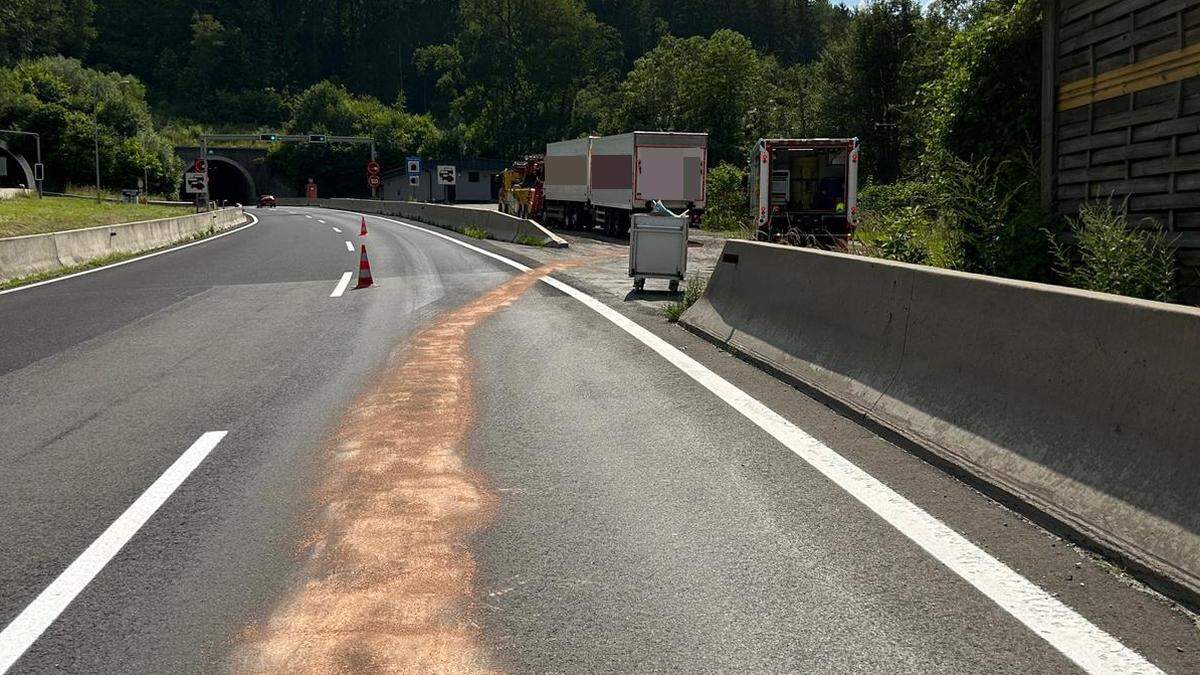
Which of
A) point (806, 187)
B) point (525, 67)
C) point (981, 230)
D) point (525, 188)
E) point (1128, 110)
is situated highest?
point (525, 67)

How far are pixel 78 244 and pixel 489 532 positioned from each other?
21.1 m

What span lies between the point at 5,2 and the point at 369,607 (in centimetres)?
16141

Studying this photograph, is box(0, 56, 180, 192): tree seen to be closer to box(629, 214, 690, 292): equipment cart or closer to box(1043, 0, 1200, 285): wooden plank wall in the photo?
box(629, 214, 690, 292): equipment cart

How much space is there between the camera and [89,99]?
96562 millimetres

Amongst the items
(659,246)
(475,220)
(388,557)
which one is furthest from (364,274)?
(475,220)

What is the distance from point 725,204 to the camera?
42094 millimetres

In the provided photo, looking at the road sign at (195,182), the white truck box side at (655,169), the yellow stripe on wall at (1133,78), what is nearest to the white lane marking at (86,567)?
the yellow stripe on wall at (1133,78)

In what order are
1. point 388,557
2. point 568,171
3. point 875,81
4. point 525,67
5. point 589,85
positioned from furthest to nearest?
point 589,85 < point 525,67 < point 875,81 < point 568,171 < point 388,557

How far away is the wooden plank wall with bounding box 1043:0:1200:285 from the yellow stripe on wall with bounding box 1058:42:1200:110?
1 centimetres

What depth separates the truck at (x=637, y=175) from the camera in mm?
33188

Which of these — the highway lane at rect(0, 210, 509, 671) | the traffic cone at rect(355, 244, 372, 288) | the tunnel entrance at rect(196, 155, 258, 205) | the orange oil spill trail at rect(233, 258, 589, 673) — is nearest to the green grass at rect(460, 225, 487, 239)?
the traffic cone at rect(355, 244, 372, 288)

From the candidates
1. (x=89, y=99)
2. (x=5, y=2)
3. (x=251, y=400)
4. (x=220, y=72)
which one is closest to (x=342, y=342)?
(x=251, y=400)

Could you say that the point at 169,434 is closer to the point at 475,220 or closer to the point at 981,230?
the point at 981,230

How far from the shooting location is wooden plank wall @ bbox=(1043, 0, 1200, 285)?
1047cm
